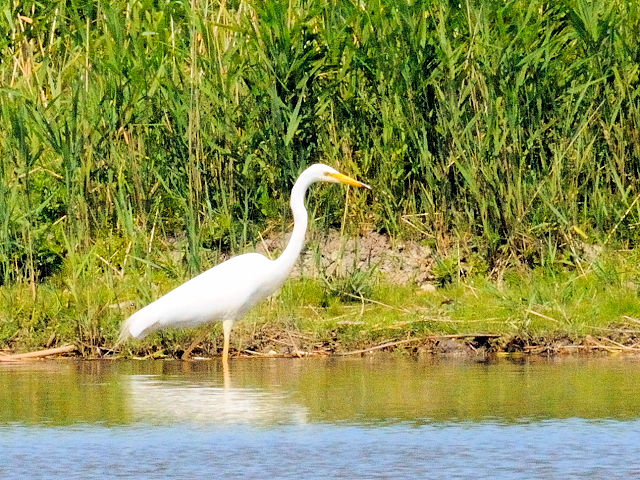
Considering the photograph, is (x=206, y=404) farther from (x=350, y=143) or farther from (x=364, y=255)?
(x=350, y=143)

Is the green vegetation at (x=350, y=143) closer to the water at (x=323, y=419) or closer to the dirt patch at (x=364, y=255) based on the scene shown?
the dirt patch at (x=364, y=255)

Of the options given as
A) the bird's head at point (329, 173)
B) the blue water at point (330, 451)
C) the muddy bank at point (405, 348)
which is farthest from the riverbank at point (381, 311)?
the blue water at point (330, 451)

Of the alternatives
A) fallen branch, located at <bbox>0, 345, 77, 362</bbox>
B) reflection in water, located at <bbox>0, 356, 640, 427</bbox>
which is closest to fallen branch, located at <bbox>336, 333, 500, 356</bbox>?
reflection in water, located at <bbox>0, 356, 640, 427</bbox>

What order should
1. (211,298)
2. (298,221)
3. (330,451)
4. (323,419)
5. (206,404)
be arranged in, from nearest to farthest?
1. (330,451)
2. (323,419)
3. (206,404)
4. (211,298)
5. (298,221)

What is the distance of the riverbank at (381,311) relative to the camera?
8305 millimetres

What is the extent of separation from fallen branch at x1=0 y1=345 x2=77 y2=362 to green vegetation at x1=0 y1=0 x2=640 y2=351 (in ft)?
2.48

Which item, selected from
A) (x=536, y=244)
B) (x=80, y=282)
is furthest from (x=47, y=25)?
(x=536, y=244)

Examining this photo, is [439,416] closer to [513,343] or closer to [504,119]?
[513,343]

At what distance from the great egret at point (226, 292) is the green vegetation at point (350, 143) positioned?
2.20 ft

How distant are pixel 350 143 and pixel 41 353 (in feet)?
9.17

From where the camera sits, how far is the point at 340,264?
9391 millimetres

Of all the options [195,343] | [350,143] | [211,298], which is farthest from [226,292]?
[350,143]

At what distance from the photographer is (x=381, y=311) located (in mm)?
8969

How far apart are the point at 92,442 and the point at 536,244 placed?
170 inches
